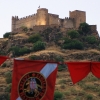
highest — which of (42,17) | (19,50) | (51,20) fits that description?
(42,17)

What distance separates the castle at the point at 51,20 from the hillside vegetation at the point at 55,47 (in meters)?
3.18

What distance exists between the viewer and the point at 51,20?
278 feet

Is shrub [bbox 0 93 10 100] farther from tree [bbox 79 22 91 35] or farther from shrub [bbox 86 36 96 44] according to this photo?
tree [bbox 79 22 91 35]

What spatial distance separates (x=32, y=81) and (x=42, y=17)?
72905 mm

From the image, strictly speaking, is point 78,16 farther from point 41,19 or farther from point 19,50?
point 19,50

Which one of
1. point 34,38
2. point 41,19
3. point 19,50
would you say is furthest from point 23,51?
point 41,19

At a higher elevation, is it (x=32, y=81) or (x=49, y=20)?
(x=49, y=20)

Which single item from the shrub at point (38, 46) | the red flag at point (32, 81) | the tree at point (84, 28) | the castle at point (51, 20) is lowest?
the red flag at point (32, 81)

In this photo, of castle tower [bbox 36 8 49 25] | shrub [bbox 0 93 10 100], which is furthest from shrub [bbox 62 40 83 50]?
shrub [bbox 0 93 10 100]

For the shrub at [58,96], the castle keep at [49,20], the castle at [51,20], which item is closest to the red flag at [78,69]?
the shrub at [58,96]

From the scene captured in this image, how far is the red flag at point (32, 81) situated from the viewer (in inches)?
448

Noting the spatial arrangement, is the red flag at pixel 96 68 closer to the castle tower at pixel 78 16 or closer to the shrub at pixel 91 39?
the shrub at pixel 91 39

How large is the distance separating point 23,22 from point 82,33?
15500 millimetres

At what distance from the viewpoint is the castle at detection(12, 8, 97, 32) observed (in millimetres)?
84125
